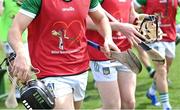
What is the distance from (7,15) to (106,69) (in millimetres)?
2569

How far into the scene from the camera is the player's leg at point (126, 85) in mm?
6250

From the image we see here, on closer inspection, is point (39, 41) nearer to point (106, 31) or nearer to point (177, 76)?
point (106, 31)

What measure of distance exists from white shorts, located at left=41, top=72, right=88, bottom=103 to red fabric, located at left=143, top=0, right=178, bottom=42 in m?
3.40

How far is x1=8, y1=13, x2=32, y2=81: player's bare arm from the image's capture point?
13.5 feet

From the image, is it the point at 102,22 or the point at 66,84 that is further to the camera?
the point at 102,22

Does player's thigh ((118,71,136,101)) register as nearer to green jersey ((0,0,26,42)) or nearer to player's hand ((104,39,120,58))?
player's hand ((104,39,120,58))

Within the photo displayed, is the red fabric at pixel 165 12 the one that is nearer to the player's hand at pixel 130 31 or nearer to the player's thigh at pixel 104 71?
the player's thigh at pixel 104 71

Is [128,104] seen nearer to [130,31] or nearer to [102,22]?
[130,31]

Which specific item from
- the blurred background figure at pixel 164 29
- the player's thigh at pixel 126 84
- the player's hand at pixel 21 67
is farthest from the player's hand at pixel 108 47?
the blurred background figure at pixel 164 29

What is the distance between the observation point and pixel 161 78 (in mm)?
7918

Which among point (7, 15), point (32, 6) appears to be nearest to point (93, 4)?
point (32, 6)

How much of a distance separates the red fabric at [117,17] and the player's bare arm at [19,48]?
5.75 feet

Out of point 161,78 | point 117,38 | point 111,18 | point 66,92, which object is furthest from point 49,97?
point 161,78

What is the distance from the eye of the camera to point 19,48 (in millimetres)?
4242
